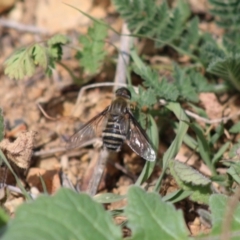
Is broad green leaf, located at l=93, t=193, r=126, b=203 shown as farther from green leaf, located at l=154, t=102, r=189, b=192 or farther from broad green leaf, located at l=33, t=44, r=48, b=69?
broad green leaf, located at l=33, t=44, r=48, b=69

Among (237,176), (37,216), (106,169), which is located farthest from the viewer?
(106,169)

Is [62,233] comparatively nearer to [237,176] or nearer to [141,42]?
[237,176]

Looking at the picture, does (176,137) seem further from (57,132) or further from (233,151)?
(57,132)

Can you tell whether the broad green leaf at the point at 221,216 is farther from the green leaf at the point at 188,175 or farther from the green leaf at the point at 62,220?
the green leaf at the point at 62,220

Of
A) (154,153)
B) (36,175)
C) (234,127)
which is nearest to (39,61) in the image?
(36,175)

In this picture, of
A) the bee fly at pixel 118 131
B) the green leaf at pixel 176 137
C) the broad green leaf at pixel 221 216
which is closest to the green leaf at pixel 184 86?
the green leaf at pixel 176 137

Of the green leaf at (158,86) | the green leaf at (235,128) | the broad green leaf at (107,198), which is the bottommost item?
the broad green leaf at (107,198)
